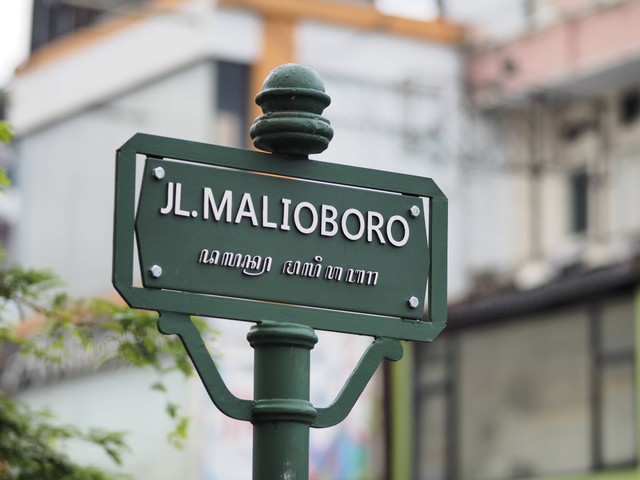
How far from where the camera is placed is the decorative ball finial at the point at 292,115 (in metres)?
4.84

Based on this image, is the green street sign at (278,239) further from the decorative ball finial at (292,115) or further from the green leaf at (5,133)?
the green leaf at (5,133)

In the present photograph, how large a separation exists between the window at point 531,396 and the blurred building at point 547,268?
22 millimetres

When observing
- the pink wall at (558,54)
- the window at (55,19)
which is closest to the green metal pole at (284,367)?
the pink wall at (558,54)

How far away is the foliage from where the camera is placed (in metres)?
7.95

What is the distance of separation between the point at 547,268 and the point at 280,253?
25.2 m

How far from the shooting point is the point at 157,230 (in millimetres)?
4684

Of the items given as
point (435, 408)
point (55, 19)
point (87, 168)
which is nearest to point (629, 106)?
point (435, 408)

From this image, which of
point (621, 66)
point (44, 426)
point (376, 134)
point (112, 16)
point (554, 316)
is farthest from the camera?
point (112, 16)

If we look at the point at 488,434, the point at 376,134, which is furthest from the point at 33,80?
the point at 488,434

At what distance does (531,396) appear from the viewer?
24266 millimetres

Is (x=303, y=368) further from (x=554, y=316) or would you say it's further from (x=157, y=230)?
(x=554, y=316)

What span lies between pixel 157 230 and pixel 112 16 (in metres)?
29.9

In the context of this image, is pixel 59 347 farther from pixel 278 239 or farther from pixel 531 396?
pixel 531 396

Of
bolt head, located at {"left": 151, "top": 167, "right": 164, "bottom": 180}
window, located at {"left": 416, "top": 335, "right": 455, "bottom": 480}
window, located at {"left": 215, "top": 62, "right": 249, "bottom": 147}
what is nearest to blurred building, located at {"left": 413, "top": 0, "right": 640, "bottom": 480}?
window, located at {"left": 416, "top": 335, "right": 455, "bottom": 480}
